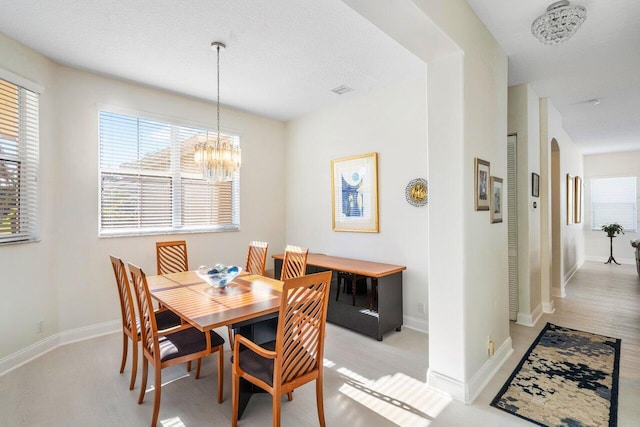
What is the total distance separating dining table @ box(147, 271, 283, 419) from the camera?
2023 millimetres

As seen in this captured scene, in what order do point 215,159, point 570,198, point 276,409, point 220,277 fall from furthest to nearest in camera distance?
point 570,198, point 215,159, point 220,277, point 276,409

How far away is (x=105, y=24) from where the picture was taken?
8.30ft

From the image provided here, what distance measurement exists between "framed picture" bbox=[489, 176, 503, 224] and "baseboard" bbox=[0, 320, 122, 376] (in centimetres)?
419

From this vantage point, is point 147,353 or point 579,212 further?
point 579,212

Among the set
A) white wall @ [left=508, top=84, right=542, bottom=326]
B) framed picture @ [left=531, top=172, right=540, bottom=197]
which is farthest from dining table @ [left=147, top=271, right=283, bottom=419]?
framed picture @ [left=531, top=172, right=540, bottom=197]

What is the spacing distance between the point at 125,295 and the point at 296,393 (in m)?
1.56

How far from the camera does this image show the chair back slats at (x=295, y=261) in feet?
10.2

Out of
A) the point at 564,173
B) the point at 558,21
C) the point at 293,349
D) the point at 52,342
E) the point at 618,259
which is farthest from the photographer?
the point at 618,259

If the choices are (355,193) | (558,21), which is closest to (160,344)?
(355,193)

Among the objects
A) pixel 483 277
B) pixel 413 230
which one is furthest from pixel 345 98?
pixel 483 277

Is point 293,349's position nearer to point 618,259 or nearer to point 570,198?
point 570,198

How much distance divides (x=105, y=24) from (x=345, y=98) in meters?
2.74

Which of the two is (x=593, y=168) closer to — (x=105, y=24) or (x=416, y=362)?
(x=416, y=362)

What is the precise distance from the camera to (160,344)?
2230mm
